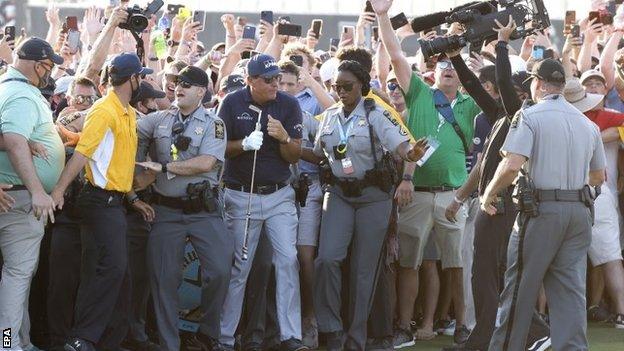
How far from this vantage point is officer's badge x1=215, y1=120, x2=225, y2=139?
11.4m

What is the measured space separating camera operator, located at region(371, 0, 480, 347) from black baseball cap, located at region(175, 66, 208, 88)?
5.91 feet

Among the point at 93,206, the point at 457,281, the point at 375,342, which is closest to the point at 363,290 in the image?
the point at 375,342

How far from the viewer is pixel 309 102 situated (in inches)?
514

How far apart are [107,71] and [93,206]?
1.03 metres

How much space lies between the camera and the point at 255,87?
1186cm

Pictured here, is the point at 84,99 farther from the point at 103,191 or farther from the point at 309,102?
the point at 309,102

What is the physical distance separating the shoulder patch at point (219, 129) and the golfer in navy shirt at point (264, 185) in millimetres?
319

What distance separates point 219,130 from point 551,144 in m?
2.52

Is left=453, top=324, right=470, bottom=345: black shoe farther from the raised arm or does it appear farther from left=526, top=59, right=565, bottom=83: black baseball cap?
left=526, top=59, right=565, bottom=83: black baseball cap

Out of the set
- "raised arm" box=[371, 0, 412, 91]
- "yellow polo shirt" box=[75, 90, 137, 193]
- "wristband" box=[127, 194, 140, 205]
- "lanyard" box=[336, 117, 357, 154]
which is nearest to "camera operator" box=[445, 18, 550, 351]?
"raised arm" box=[371, 0, 412, 91]

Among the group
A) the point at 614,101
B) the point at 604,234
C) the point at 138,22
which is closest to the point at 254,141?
the point at 138,22

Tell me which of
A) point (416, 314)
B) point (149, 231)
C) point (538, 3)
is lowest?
point (416, 314)

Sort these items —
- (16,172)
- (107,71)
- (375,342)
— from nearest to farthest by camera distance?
(16,172) < (107,71) < (375,342)

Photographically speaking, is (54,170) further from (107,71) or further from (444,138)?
(444,138)
